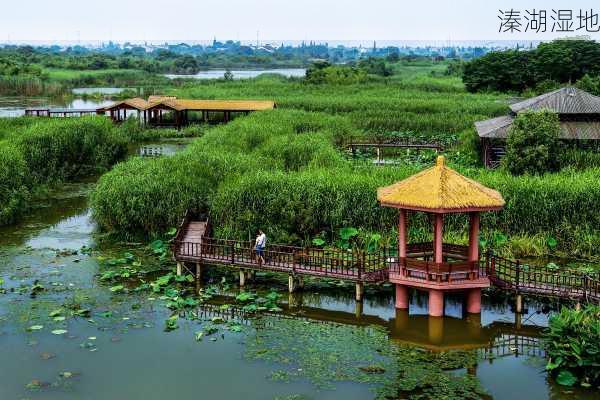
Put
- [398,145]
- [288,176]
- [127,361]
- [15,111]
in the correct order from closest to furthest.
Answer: [127,361] < [288,176] < [398,145] < [15,111]

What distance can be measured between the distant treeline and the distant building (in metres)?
31.0

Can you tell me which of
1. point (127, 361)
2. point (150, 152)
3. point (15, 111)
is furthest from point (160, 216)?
point (15, 111)

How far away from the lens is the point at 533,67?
218 feet

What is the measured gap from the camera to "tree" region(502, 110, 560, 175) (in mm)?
30188

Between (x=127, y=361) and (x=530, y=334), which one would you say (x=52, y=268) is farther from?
(x=530, y=334)

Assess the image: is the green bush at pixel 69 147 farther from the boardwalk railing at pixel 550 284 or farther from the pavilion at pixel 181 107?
the boardwalk railing at pixel 550 284

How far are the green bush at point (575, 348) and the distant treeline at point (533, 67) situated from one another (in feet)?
171

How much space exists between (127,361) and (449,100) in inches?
1760

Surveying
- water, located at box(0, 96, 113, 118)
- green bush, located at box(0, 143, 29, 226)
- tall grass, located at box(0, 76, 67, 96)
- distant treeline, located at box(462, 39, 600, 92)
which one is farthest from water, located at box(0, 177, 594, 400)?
tall grass, located at box(0, 76, 67, 96)

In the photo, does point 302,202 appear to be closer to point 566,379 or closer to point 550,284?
point 550,284

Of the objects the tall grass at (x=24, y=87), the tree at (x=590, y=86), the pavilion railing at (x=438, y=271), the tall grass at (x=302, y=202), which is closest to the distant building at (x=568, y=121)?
the tall grass at (x=302, y=202)

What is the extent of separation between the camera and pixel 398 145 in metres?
42.5

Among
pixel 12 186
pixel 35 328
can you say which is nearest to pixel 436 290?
pixel 35 328

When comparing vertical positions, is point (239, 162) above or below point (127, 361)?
above
